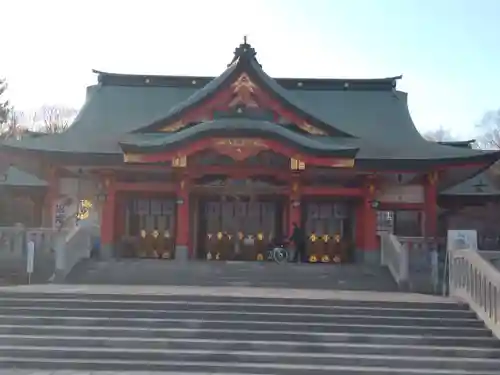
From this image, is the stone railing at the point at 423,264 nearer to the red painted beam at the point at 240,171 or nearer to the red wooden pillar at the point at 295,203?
the red wooden pillar at the point at 295,203

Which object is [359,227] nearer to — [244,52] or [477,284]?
[244,52]

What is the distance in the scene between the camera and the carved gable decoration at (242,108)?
20.8 m

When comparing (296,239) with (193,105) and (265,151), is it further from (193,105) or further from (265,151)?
(193,105)

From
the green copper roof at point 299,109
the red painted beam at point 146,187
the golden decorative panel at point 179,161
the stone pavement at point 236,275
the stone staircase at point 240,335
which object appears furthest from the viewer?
the red painted beam at point 146,187

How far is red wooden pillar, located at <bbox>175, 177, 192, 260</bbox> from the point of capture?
1919 centimetres

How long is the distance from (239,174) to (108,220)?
14.1ft

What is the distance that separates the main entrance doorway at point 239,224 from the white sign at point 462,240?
28.1 ft

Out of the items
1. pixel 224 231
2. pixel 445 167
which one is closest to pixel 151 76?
pixel 224 231

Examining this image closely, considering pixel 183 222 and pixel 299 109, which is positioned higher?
pixel 299 109

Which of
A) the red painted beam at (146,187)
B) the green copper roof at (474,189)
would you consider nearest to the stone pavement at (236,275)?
the red painted beam at (146,187)

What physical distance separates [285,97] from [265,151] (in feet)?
7.54

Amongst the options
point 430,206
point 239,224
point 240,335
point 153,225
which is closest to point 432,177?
point 430,206

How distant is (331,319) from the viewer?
11312 mm

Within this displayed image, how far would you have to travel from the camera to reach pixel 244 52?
2097 centimetres
